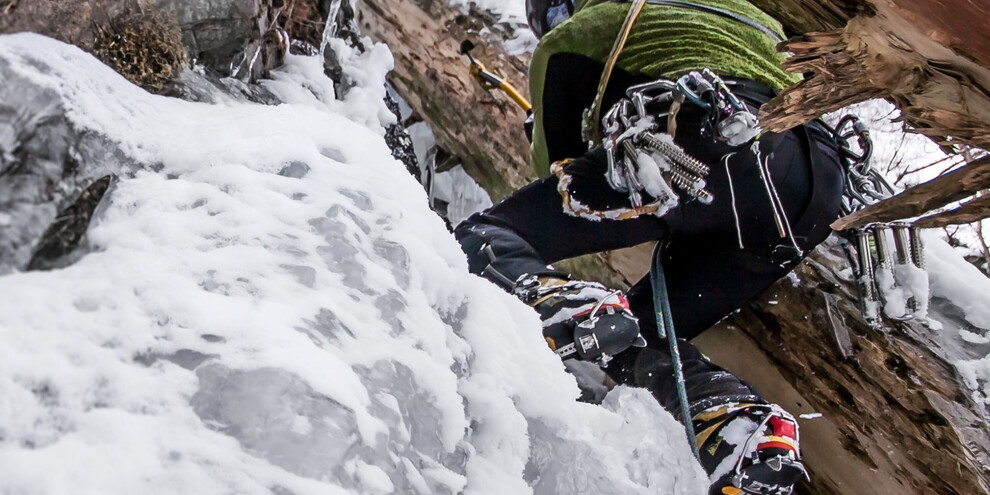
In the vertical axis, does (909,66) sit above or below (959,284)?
above

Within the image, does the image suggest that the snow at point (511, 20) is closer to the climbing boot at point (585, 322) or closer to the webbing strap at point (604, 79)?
the webbing strap at point (604, 79)

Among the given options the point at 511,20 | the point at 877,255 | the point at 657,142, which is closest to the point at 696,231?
the point at 657,142

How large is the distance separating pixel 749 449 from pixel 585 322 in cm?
50

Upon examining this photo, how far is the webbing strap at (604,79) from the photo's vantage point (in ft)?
6.76

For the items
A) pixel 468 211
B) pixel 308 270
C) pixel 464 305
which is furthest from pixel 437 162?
pixel 308 270

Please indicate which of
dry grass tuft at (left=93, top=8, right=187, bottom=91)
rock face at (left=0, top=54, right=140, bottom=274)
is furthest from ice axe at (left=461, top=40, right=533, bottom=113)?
rock face at (left=0, top=54, right=140, bottom=274)

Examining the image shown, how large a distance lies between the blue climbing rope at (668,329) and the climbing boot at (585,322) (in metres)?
0.14

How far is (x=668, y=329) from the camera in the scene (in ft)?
6.48

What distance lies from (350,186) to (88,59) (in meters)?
0.49

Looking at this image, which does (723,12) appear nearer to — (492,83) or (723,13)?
(723,13)

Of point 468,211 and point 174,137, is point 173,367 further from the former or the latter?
point 468,211

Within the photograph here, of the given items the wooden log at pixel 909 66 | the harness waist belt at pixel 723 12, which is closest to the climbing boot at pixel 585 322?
the wooden log at pixel 909 66

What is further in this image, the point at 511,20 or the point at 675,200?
the point at 511,20

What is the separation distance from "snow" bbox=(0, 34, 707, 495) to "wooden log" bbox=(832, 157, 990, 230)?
2.29ft
